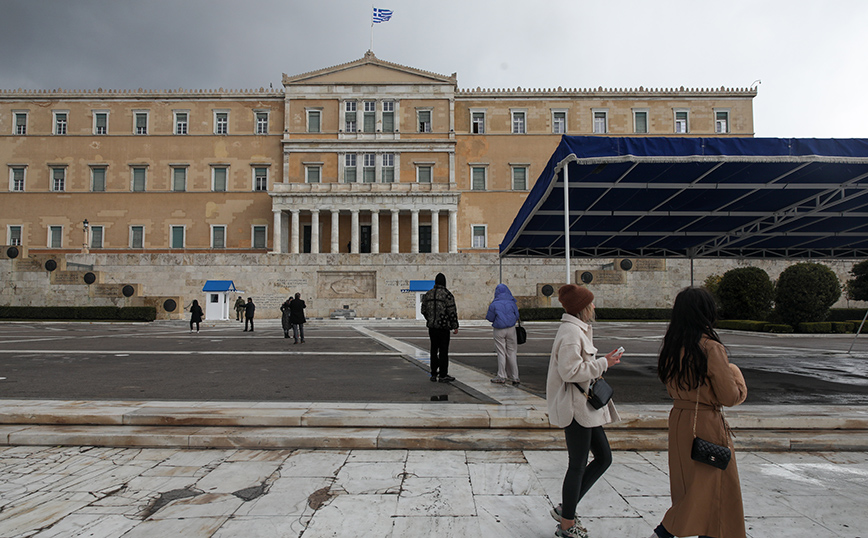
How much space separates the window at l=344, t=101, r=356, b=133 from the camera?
4574 cm

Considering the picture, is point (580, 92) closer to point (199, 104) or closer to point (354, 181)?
point (354, 181)

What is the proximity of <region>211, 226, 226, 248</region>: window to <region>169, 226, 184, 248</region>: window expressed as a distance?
2792 mm

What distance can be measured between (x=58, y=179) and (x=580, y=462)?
5631 centimetres

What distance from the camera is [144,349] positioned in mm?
13719

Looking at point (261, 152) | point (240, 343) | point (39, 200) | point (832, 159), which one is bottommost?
point (240, 343)

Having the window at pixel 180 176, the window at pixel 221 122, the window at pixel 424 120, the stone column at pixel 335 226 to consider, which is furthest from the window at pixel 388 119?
the window at pixel 180 176

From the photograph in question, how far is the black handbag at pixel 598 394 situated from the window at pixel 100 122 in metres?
54.7

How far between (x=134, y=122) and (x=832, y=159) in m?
52.9

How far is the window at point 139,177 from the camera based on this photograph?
150 ft

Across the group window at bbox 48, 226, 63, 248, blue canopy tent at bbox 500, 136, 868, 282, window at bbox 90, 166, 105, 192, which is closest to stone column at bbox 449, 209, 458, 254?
blue canopy tent at bbox 500, 136, 868, 282

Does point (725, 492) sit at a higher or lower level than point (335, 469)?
higher

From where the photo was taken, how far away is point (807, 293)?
21.7m

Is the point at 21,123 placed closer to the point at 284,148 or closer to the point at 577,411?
the point at 284,148

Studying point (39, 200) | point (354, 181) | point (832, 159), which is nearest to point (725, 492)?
point (832, 159)
